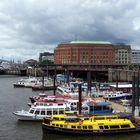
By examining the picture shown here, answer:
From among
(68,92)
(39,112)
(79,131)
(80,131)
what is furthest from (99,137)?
(68,92)

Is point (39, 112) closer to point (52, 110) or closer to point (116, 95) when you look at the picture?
point (52, 110)

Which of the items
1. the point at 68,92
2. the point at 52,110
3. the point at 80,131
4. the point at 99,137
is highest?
the point at 68,92

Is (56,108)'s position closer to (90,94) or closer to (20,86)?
(90,94)

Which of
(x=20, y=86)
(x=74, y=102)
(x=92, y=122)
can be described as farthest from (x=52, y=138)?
(x=20, y=86)

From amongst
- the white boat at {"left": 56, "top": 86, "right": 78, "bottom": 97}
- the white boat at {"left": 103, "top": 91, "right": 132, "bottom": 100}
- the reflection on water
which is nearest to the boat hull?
the reflection on water

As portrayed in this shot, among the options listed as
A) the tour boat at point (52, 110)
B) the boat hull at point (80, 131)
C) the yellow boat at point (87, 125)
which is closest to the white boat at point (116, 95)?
the tour boat at point (52, 110)

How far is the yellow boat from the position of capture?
57.1 meters

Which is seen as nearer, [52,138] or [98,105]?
[52,138]

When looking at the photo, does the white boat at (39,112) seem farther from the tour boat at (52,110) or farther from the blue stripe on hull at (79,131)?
the blue stripe on hull at (79,131)

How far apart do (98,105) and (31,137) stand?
1516cm

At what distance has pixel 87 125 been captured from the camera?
57.1 meters

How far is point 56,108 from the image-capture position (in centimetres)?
→ 6838

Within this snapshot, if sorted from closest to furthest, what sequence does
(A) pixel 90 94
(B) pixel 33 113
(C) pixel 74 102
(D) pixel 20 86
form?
(B) pixel 33 113, (C) pixel 74 102, (A) pixel 90 94, (D) pixel 20 86

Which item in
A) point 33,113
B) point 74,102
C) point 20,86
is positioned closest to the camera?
point 33,113
